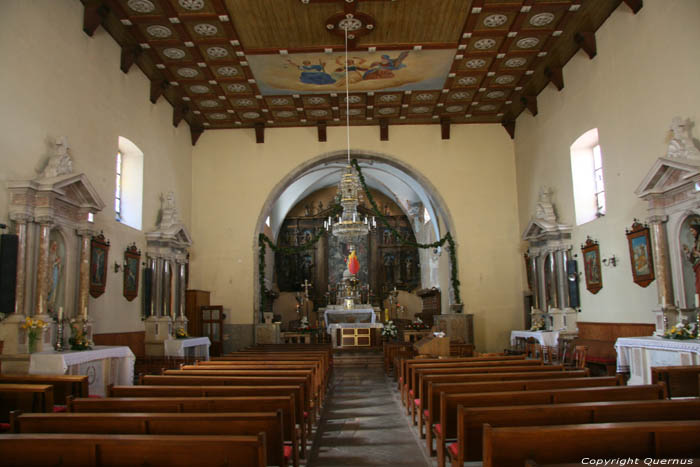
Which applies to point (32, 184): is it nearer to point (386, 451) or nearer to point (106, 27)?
point (106, 27)

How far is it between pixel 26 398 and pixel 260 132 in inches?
544

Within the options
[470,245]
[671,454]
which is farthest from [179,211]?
[671,454]

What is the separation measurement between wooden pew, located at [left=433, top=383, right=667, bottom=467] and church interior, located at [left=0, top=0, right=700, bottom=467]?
0.03 m

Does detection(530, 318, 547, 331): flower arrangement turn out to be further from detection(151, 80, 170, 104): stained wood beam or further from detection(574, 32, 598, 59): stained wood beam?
detection(151, 80, 170, 104): stained wood beam

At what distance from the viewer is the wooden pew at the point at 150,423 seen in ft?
13.1

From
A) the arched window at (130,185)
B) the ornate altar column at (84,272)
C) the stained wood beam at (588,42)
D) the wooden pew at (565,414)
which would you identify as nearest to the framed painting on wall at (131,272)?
the arched window at (130,185)

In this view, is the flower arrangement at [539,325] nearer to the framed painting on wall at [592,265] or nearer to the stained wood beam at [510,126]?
the framed painting on wall at [592,265]

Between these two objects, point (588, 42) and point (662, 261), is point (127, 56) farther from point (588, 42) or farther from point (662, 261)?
point (662, 261)

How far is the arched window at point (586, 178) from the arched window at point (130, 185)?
11.2m

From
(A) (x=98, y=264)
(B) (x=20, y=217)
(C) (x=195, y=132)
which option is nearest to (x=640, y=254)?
(A) (x=98, y=264)

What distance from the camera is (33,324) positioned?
8305 mm

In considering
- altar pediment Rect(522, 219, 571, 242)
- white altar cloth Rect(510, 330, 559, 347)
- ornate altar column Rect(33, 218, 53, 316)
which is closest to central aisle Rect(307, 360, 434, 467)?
white altar cloth Rect(510, 330, 559, 347)

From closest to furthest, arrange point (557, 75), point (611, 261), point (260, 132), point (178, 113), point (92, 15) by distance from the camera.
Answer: point (92, 15) < point (611, 261) < point (557, 75) < point (178, 113) < point (260, 132)

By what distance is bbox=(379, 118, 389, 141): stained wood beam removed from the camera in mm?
18219
